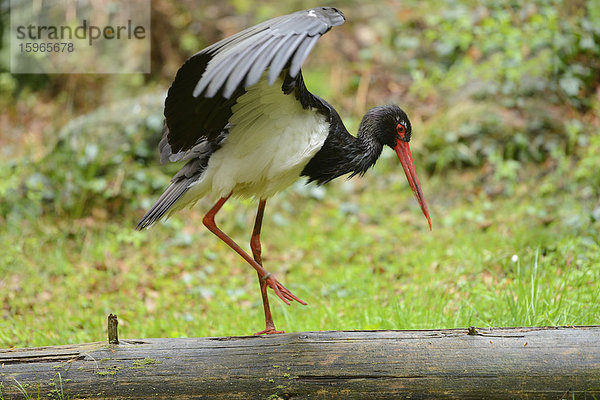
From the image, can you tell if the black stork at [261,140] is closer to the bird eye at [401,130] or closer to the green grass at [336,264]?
the bird eye at [401,130]

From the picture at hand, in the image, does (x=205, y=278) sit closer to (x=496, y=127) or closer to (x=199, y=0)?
(x=496, y=127)

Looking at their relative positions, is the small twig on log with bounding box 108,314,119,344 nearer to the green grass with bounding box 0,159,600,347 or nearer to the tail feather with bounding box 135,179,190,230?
the tail feather with bounding box 135,179,190,230

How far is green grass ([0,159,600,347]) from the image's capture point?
3.55 meters

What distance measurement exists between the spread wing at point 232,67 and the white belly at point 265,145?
0.12 metres

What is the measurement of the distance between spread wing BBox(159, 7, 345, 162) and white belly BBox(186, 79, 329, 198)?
Answer: 12 cm

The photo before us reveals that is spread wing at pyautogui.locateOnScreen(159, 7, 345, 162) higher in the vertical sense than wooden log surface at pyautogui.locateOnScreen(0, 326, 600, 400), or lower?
higher

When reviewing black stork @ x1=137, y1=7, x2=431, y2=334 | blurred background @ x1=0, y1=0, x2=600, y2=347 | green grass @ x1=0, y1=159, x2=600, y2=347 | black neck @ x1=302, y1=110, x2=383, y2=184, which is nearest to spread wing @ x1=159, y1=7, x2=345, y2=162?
black stork @ x1=137, y1=7, x2=431, y2=334

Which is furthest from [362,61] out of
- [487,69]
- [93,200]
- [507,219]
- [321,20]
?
[321,20]

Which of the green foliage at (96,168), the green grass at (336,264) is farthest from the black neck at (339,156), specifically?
the green foliage at (96,168)

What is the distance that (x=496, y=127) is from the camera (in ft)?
20.5

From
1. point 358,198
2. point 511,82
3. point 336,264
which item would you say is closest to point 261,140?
point 336,264

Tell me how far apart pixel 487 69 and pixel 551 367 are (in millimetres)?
4952

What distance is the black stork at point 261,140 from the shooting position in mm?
2725

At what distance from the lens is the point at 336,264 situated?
5246 millimetres
